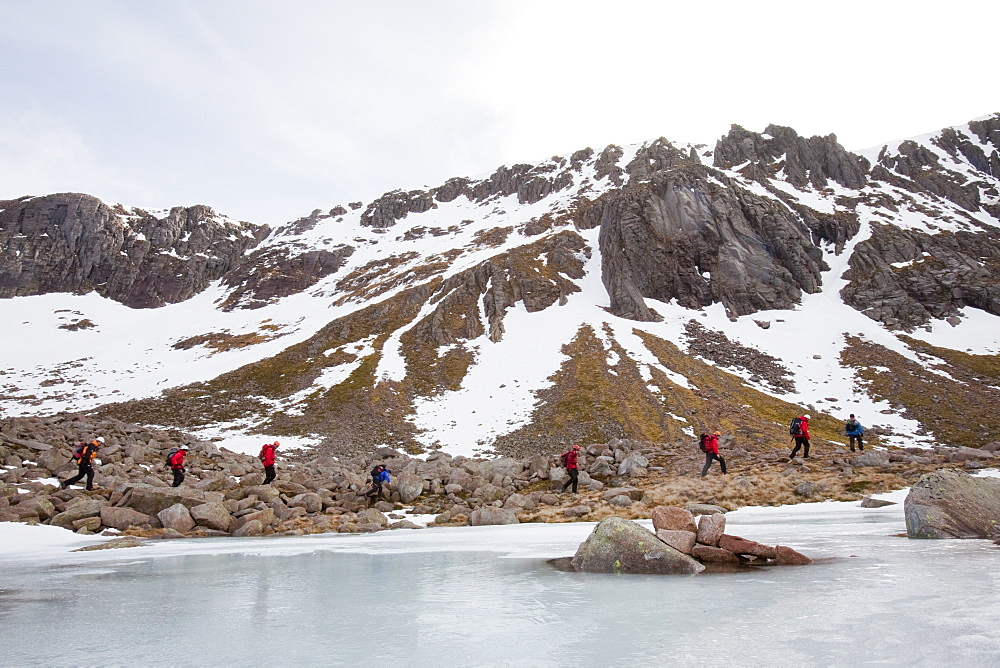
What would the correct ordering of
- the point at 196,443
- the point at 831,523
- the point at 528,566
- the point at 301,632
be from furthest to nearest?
the point at 196,443
the point at 831,523
the point at 528,566
the point at 301,632

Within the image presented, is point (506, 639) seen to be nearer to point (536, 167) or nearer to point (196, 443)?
point (196, 443)

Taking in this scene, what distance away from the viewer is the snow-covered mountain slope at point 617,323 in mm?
48969

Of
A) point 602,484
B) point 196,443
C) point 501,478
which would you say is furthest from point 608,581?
point 196,443

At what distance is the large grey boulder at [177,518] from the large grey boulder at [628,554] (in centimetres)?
1380

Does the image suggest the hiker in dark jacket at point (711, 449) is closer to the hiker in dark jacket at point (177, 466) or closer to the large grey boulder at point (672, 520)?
the large grey boulder at point (672, 520)

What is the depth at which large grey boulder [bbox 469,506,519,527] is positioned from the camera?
60.5ft

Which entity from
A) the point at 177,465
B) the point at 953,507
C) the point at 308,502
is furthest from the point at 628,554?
the point at 177,465

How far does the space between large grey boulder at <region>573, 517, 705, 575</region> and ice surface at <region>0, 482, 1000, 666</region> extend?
0.43 m

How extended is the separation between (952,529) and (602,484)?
48.1ft

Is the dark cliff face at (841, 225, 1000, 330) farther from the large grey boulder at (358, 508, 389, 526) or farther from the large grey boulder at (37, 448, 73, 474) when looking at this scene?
the large grey boulder at (37, 448, 73, 474)

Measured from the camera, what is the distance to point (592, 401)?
161 ft

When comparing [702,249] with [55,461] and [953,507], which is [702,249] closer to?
[953,507]

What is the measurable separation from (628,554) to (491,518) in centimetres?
1070

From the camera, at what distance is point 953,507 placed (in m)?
10.0
